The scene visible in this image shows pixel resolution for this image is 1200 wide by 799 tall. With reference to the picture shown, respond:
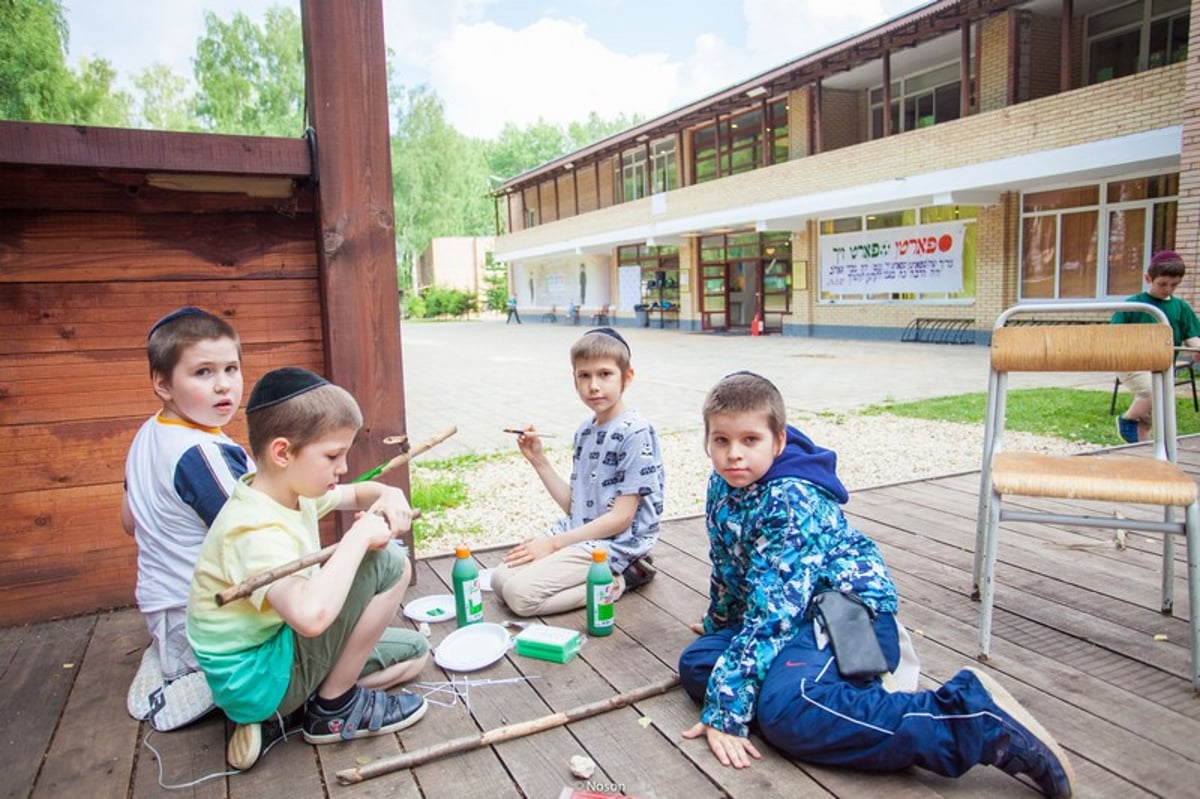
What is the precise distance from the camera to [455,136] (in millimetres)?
43156

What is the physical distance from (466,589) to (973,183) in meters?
15.4

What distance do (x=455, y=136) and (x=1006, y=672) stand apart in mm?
44132

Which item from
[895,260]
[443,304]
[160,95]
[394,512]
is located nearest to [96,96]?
[160,95]

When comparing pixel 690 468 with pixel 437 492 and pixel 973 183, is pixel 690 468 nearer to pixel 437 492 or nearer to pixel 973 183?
pixel 437 492

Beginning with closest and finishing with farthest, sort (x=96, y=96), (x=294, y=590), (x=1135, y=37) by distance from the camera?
(x=294, y=590), (x=96, y=96), (x=1135, y=37)

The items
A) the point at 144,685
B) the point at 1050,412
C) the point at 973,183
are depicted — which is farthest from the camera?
the point at 973,183

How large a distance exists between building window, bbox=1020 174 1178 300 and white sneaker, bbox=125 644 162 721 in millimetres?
16137

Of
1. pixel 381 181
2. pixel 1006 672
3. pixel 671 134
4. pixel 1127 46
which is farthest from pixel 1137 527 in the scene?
pixel 671 134

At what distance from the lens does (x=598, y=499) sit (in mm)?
3305

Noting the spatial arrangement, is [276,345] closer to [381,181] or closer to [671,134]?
[381,181]

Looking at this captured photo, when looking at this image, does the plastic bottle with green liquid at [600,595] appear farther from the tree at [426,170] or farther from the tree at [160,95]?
the tree at [426,170]

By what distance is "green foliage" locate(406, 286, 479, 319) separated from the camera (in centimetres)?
4319

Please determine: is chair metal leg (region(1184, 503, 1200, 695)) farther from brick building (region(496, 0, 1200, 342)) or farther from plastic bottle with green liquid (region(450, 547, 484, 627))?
brick building (region(496, 0, 1200, 342))

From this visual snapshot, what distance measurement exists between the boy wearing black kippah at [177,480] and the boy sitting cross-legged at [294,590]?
0.32 meters
